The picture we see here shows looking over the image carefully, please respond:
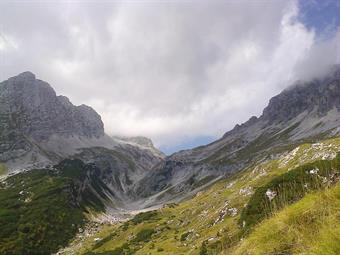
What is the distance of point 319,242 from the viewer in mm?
8219

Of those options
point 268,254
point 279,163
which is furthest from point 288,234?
point 279,163

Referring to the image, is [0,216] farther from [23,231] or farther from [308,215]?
[308,215]

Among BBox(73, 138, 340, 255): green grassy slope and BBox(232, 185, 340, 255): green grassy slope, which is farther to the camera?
BBox(73, 138, 340, 255): green grassy slope

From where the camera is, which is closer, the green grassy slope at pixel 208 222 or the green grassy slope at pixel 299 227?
the green grassy slope at pixel 299 227

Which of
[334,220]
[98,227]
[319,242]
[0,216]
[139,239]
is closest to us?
[319,242]

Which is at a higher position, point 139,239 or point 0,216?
point 0,216

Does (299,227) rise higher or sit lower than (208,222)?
higher

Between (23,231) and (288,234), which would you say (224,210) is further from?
(23,231)

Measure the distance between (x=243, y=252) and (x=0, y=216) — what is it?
615 feet

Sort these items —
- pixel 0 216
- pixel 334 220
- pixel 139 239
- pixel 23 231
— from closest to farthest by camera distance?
pixel 334 220
pixel 139 239
pixel 23 231
pixel 0 216

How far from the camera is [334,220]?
9031mm

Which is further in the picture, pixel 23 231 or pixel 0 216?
pixel 0 216

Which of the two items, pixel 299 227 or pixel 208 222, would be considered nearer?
pixel 299 227

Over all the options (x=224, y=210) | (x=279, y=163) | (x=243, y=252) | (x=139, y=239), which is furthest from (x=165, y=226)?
(x=243, y=252)
